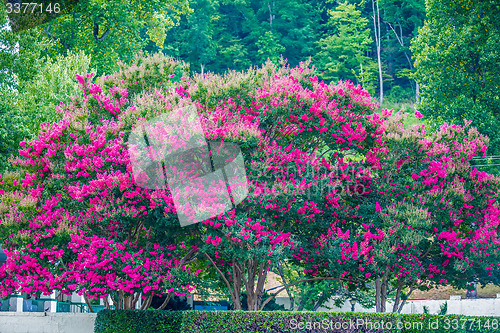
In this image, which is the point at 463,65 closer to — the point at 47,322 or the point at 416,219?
the point at 416,219

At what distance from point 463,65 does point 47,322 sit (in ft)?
60.8

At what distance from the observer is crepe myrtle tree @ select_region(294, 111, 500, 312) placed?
46.0 feet

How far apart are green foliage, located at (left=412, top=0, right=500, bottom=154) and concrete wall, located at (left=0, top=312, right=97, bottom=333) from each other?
1550cm

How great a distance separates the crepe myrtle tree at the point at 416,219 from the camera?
46.0 feet

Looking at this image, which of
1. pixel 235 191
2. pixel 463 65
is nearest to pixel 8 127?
pixel 235 191

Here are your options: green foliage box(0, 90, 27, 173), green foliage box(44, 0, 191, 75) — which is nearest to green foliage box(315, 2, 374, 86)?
green foliage box(44, 0, 191, 75)

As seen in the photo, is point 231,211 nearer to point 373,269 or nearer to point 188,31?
point 373,269

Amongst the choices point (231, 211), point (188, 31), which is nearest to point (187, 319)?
point (231, 211)

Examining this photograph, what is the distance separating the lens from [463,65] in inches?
880

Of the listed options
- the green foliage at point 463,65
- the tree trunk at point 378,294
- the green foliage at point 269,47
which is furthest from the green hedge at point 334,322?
the green foliage at point 269,47

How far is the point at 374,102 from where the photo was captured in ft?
49.9

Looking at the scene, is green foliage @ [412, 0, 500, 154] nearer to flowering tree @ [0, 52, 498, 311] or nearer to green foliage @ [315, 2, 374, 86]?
flowering tree @ [0, 52, 498, 311]

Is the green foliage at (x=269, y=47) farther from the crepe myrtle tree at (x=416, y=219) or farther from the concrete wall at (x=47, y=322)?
the concrete wall at (x=47, y=322)

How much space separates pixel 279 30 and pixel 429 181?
43010 mm
